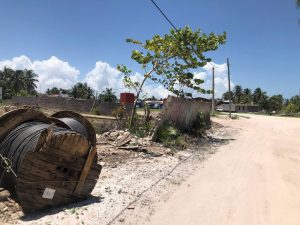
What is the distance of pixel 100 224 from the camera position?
19.5 ft

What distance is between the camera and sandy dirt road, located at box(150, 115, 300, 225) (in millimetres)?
6625

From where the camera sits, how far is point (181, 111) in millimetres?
18172

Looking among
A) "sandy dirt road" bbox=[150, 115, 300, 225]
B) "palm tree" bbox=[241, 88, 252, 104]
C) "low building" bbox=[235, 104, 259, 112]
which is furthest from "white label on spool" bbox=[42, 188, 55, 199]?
"palm tree" bbox=[241, 88, 252, 104]

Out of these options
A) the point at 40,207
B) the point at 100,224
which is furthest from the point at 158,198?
the point at 40,207

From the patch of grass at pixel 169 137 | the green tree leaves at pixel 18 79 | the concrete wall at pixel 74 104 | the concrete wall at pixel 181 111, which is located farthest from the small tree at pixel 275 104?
the patch of grass at pixel 169 137

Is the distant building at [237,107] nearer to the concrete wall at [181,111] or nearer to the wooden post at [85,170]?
the concrete wall at [181,111]

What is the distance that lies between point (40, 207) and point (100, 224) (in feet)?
3.30

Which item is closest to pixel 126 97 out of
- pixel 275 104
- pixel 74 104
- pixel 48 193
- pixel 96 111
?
pixel 96 111

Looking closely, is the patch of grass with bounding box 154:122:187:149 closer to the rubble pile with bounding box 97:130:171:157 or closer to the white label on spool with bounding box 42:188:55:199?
the rubble pile with bounding box 97:130:171:157

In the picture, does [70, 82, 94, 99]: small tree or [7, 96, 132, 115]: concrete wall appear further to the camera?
[70, 82, 94, 99]: small tree

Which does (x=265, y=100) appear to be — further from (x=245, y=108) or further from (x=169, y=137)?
(x=169, y=137)

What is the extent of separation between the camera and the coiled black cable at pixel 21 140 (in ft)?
20.5

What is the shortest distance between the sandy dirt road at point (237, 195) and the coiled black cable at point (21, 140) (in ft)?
7.56

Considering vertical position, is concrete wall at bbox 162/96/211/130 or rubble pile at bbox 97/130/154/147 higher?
concrete wall at bbox 162/96/211/130
